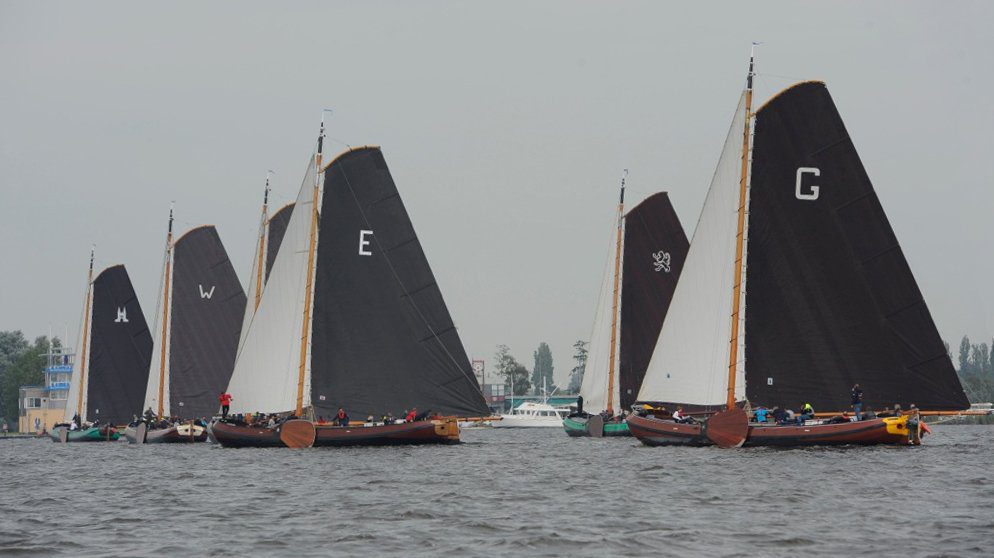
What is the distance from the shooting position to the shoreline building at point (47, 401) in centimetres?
17800

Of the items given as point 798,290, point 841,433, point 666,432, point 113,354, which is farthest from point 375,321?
point 113,354

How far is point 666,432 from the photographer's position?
202 feet

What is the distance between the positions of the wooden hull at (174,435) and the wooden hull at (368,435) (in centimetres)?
2345

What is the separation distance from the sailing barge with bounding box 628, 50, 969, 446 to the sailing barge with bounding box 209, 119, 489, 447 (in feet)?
41.2

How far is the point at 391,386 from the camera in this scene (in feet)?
216

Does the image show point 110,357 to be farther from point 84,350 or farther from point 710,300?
point 710,300

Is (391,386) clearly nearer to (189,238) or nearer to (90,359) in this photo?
(189,238)

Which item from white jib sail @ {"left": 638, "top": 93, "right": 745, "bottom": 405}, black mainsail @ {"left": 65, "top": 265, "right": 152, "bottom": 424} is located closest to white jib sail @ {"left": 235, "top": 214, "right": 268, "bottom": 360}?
black mainsail @ {"left": 65, "top": 265, "right": 152, "bottom": 424}

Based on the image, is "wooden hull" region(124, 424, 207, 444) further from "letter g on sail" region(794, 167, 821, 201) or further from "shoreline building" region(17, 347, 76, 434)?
"shoreline building" region(17, 347, 76, 434)

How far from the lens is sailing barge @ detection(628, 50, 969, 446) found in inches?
2215

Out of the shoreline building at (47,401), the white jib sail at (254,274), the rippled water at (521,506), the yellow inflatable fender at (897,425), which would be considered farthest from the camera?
the shoreline building at (47,401)

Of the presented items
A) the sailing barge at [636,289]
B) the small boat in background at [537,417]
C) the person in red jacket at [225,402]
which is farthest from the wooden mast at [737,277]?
the small boat in background at [537,417]

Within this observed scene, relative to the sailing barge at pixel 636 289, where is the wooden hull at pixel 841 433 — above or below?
below

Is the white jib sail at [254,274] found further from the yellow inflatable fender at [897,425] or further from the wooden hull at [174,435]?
the yellow inflatable fender at [897,425]
